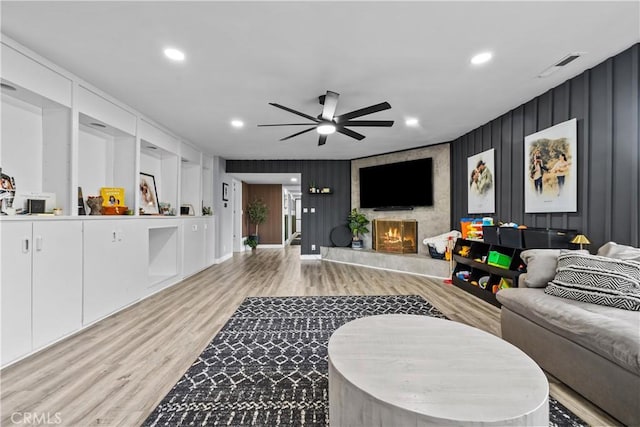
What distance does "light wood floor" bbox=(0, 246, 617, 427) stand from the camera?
65.4 inches

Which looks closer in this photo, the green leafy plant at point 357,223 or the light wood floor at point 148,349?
the light wood floor at point 148,349

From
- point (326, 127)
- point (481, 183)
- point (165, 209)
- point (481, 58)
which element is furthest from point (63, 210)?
point (481, 183)

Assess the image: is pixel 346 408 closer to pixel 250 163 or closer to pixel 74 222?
pixel 74 222

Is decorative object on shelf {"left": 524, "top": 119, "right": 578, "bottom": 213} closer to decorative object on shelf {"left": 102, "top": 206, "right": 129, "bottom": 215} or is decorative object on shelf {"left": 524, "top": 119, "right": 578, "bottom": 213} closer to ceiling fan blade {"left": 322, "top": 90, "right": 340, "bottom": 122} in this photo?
ceiling fan blade {"left": 322, "top": 90, "right": 340, "bottom": 122}

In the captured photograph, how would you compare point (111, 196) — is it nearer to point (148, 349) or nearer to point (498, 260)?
point (148, 349)

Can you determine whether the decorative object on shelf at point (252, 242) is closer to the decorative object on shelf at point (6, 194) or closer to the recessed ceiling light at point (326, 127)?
the recessed ceiling light at point (326, 127)

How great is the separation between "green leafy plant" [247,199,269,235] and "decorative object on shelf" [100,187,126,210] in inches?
224

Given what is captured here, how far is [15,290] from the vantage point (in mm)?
2154

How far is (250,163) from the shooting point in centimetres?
716

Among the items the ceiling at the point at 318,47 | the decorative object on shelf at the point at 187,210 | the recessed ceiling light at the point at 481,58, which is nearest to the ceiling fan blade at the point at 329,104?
the ceiling at the point at 318,47

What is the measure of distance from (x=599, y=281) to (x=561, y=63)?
203cm

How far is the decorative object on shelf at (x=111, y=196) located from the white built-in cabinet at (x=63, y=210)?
22cm

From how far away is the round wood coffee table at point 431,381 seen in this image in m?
0.95

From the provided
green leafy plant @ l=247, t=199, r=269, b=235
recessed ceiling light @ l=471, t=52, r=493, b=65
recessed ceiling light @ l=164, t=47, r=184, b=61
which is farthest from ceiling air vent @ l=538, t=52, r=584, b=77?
green leafy plant @ l=247, t=199, r=269, b=235
